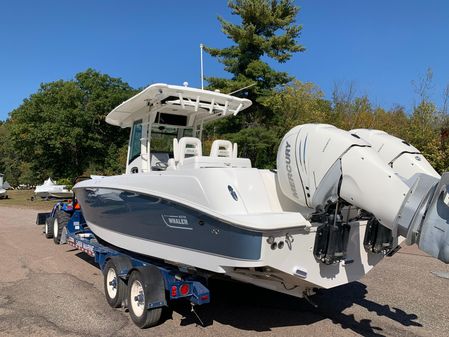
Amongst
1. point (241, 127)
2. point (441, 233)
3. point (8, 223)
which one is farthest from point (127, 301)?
point (241, 127)

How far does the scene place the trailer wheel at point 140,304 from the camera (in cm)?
497

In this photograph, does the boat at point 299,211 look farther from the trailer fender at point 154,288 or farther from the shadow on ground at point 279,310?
the shadow on ground at point 279,310

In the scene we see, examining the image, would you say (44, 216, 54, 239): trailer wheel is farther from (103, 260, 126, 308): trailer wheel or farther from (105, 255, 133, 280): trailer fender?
(105, 255, 133, 280): trailer fender

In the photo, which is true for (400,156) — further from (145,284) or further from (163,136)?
(163,136)

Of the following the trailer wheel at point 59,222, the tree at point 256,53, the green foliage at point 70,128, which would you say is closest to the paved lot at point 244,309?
the trailer wheel at point 59,222

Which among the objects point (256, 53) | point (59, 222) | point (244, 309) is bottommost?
point (244, 309)

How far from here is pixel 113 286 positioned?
582 centimetres

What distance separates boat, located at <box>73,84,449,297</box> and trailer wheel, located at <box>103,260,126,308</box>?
509 mm

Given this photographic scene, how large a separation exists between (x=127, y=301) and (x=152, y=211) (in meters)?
1.28

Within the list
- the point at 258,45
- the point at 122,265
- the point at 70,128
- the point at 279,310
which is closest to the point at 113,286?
the point at 122,265

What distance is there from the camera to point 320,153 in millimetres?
4012

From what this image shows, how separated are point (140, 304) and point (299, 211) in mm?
2217

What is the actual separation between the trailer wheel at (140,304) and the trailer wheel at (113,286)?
10.8 inches

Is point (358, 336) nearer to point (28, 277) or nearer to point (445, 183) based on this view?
point (445, 183)
